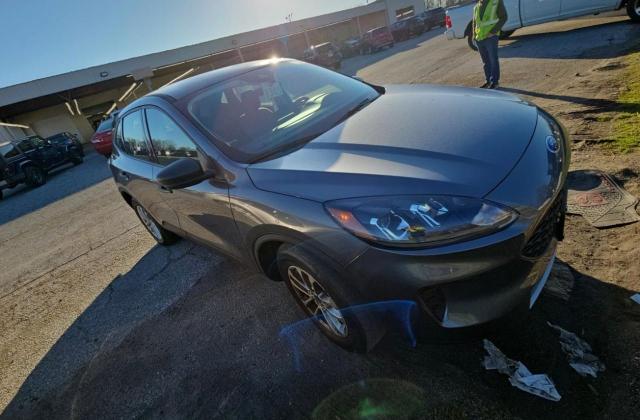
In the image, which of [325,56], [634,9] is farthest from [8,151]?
[634,9]

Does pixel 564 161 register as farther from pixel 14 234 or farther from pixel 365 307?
pixel 14 234

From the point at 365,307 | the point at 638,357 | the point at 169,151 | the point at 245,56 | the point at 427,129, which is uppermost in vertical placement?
the point at 245,56

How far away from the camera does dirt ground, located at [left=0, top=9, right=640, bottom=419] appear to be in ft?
6.28

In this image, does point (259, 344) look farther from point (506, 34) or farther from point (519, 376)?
point (506, 34)

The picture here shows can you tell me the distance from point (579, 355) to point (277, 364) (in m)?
1.73

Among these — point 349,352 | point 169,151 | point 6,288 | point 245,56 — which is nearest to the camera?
point 349,352

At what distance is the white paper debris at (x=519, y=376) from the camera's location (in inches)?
70.4

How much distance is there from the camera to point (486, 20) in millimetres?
6480

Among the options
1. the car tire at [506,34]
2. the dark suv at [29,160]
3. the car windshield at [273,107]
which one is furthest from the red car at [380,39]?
the car windshield at [273,107]

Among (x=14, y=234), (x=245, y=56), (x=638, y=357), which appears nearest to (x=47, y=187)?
(x=14, y=234)

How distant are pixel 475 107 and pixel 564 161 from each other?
2.11ft

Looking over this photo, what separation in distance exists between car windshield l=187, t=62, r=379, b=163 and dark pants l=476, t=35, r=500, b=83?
434 cm

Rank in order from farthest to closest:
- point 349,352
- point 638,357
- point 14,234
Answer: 1. point 14,234
2. point 349,352
3. point 638,357

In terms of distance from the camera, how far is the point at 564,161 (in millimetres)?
2057
